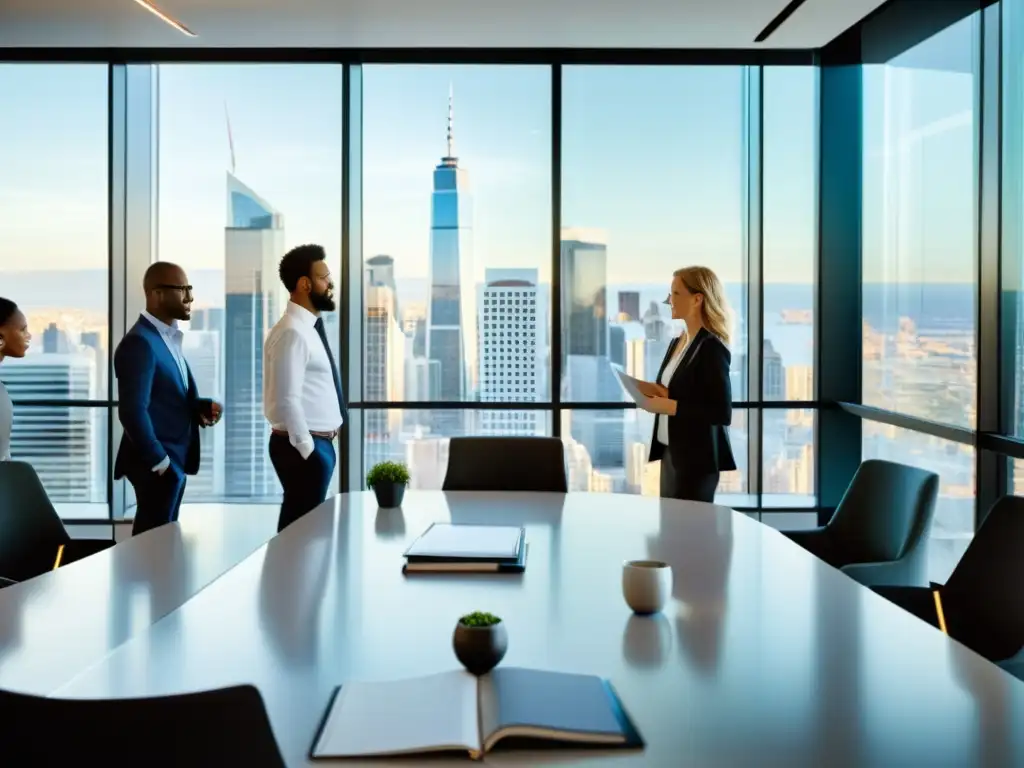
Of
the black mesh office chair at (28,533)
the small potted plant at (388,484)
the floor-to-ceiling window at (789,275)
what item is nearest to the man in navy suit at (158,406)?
the black mesh office chair at (28,533)

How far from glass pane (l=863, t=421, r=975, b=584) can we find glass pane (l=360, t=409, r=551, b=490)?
2.08 metres

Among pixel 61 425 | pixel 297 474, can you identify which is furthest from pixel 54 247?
pixel 297 474

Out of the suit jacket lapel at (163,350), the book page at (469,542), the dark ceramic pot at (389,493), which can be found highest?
the suit jacket lapel at (163,350)

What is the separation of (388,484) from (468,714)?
193 centimetres

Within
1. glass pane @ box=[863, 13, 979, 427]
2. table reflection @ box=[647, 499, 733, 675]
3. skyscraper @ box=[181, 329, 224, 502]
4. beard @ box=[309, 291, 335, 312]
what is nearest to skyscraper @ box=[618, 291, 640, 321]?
glass pane @ box=[863, 13, 979, 427]

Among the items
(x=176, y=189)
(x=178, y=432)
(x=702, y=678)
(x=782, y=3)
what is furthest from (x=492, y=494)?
(x=176, y=189)

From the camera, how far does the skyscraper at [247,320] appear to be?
251 inches

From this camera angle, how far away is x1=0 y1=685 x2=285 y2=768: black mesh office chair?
104 cm

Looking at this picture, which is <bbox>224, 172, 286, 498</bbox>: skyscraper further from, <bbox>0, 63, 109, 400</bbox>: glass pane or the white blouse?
the white blouse

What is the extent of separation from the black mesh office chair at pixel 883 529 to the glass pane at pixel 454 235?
2.85 metres

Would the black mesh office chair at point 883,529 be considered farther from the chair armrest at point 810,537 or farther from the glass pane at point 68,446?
the glass pane at point 68,446

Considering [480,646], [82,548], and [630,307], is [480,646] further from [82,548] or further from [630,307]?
[630,307]

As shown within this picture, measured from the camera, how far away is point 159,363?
436 cm

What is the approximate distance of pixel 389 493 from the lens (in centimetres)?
342
